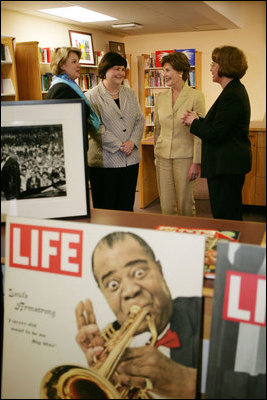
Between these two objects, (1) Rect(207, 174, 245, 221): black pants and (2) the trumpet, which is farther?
(1) Rect(207, 174, 245, 221): black pants

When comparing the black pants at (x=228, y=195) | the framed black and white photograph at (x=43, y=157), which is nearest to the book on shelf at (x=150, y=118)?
the black pants at (x=228, y=195)

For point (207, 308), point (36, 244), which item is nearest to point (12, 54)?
point (36, 244)

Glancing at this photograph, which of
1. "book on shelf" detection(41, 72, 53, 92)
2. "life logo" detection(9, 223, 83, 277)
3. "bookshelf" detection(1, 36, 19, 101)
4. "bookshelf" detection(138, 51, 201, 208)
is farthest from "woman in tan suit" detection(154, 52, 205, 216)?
"book on shelf" detection(41, 72, 53, 92)

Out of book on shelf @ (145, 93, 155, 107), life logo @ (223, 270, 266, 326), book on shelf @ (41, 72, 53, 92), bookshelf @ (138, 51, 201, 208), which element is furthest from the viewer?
book on shelf @ (145, 93, 155, 107)

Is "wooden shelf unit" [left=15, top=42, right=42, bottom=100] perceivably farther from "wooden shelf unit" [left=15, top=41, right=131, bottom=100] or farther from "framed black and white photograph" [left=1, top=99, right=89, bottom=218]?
"framed black and white photograph" [left=1, top=99, right=89, bottom=218]

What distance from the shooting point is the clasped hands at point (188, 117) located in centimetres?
257

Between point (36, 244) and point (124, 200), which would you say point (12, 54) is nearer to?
point (124, 200)

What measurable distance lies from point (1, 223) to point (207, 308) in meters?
0.91

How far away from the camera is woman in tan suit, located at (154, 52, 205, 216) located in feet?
9.46

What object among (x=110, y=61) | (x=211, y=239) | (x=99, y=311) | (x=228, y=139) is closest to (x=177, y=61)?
(x=110, y=61)

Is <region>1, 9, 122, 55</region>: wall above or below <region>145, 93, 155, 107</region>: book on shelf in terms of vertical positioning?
above

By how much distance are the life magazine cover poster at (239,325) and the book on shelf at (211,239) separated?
108 millimetres

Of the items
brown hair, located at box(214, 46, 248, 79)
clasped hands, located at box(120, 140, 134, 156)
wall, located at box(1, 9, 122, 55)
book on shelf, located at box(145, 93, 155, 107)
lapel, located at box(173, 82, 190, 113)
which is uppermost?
wall, located at box(1, 9, 122, 55)

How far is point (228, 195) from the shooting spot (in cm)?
219
